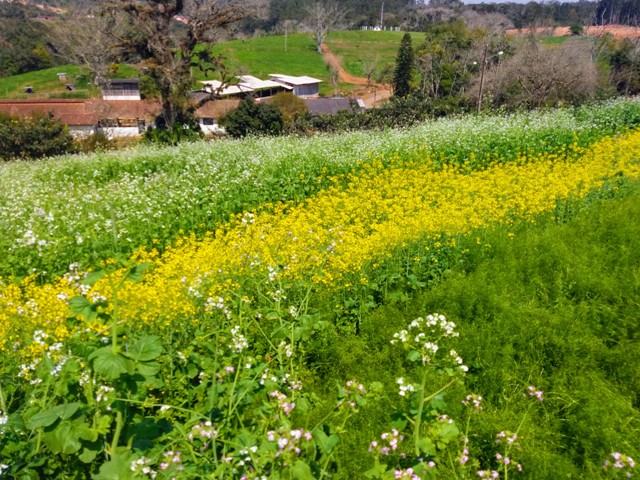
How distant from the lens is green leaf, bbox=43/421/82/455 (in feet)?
6.69

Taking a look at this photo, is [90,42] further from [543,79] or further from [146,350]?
[146,350]

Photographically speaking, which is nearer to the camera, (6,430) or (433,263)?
(6,430)

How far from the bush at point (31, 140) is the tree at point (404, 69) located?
32237 millimetres

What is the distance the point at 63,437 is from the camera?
2041mm

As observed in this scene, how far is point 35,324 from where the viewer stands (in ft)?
14.8

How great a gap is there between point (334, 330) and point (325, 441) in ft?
9.17

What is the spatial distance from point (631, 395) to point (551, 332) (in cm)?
82

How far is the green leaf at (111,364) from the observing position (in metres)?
1.88

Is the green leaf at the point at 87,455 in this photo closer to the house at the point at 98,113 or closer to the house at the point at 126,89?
the house at the point at 98,113

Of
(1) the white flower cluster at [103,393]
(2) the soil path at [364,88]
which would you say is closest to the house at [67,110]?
(2) the soil path at [364,88]

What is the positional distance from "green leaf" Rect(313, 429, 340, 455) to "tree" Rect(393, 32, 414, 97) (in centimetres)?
4883

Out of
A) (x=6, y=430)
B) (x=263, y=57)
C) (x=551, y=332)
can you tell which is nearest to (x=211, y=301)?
(x=6, y=430)

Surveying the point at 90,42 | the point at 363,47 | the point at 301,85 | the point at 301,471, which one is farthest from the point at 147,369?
the point at 363,47

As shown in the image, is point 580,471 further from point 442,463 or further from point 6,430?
point 6,430
